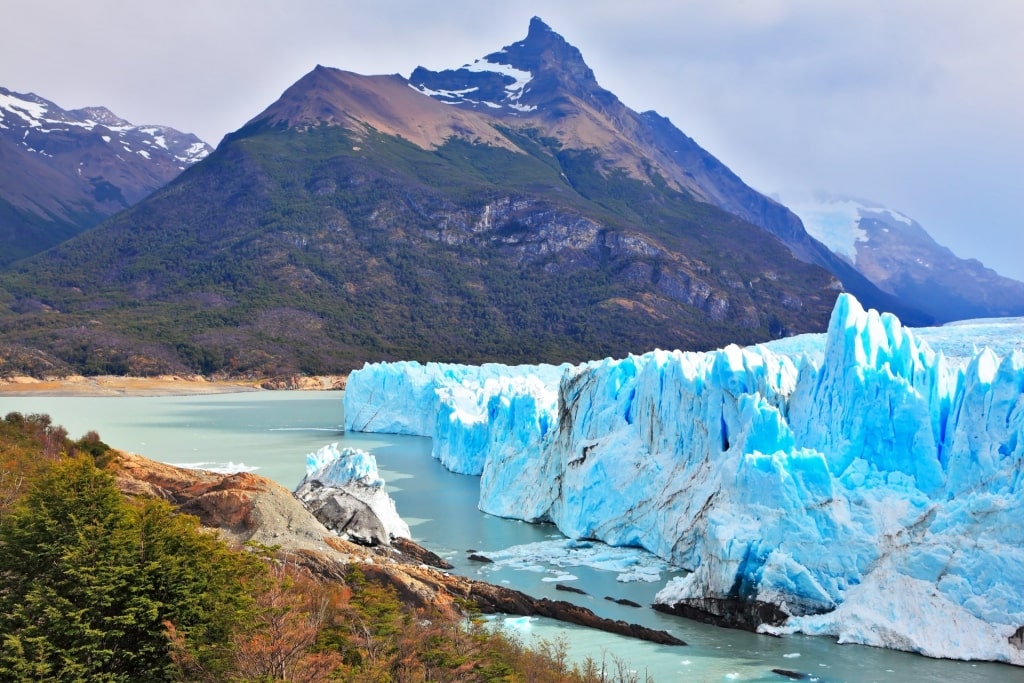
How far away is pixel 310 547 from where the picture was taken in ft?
48.0

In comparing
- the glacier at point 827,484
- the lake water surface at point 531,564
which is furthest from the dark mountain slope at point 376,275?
the glacier at point 827,484

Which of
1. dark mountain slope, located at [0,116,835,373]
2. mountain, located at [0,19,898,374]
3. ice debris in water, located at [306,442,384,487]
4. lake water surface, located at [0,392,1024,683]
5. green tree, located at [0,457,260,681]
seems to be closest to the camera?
green tree, located at [0,457,260,681]

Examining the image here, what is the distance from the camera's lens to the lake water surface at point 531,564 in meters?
12.6

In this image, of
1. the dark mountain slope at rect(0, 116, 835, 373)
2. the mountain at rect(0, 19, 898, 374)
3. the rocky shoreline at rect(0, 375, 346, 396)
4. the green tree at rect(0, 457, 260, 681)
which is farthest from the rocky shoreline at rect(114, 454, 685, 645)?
the dark mountain slope at rect(0, 116, 835, 373)

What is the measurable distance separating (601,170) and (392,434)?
364 ft

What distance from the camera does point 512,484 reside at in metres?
24.8

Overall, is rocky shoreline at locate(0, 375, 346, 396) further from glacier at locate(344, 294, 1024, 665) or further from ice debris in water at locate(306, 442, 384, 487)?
glacier at locate(344, 294, 1024, 665)

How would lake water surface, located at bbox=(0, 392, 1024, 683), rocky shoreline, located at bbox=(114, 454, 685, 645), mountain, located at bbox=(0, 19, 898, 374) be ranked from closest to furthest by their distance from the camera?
lake water surface, located at bbox=(0, 392, 1024, 683) → rocky shoreline, located at bbox=(114, 454, 685, 645) → mountain, located at bbox=(0, 19, 898, 374)

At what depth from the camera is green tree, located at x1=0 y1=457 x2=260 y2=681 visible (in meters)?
8.52

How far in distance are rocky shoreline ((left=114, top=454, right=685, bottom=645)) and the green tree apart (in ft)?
13.0

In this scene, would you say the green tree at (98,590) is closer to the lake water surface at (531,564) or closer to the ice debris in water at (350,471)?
the lake water surface at (531,564)

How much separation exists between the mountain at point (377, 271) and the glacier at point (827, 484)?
70.3 metres

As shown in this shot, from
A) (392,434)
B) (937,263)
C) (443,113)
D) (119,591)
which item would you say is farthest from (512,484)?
(937,263)

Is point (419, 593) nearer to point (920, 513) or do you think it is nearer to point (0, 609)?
point (0, 609)
